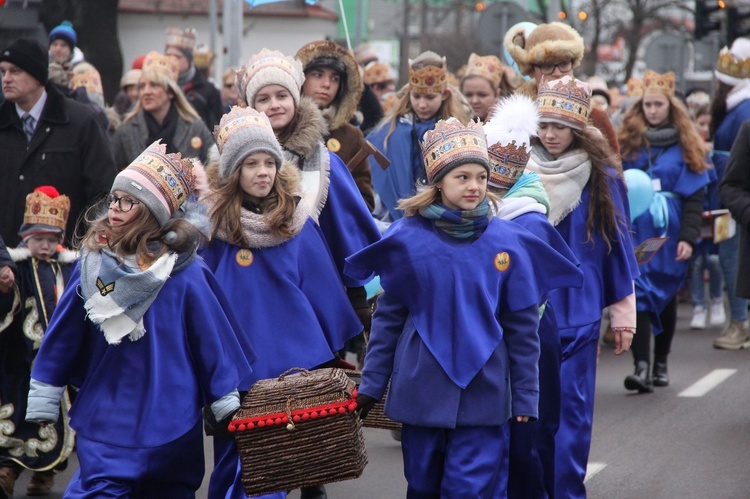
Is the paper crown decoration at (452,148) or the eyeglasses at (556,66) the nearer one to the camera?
the paper crown decoration at (452,148)

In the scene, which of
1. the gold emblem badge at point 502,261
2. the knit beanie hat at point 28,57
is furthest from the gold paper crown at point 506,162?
the knit beanie hat at point 28,57

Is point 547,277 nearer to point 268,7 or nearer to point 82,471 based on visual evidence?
point 82,471

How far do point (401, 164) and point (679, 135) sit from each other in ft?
8.51

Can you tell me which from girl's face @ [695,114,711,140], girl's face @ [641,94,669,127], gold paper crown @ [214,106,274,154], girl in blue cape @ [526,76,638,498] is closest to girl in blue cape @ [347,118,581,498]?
gold paper crown @ [214,106,274,154]

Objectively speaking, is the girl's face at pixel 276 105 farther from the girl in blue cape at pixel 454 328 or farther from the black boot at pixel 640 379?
the black boot at pixel 640 379

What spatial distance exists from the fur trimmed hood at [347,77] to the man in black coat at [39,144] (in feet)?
4.57

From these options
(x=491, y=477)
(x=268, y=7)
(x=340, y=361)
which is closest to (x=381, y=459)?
(x=340, y=361)

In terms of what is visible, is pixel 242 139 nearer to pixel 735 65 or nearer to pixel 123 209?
pixel 123 209

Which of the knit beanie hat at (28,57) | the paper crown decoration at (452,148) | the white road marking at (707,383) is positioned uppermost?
the knit beanie hat at (28,57)

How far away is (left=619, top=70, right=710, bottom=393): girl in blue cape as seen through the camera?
10.7 meters

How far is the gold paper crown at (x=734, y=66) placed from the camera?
12.7 meters

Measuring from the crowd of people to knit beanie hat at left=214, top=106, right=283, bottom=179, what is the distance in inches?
0.4

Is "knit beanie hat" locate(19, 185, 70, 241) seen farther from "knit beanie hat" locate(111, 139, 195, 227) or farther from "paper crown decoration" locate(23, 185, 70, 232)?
"knit beanie hat" locate(111, 139, 195, 227)

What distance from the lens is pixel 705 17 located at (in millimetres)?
22844
